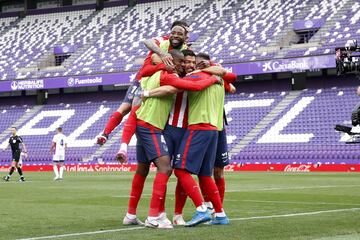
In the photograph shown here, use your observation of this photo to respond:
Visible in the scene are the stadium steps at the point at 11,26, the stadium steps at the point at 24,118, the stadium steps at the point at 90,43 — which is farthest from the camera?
the stadium steps at the point at 11,26

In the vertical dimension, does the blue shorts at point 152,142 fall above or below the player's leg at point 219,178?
above

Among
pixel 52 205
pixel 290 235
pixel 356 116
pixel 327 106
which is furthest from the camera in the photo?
pixel 327 106

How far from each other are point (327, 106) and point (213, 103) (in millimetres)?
29908

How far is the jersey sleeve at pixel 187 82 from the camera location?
29.7 feet

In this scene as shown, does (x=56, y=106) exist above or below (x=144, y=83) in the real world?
below

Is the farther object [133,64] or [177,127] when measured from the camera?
[133,64]

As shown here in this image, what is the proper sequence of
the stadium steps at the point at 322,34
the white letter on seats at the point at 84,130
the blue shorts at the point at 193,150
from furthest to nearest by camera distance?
the white letter on seats at the point at 84,130 → the stadium steps at the point at 322,34 → the blue shorts at the point at 193,150

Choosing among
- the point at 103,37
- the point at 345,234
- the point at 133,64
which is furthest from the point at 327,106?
the point at 345,234

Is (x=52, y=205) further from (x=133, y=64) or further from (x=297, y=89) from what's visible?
(x=133, y=64)

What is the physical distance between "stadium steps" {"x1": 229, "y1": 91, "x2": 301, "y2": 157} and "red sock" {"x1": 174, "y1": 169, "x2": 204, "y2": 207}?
29339mm

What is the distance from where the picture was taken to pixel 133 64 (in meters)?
45.4

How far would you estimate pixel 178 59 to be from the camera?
9422mm

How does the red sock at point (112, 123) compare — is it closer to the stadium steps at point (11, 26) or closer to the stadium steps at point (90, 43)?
the stadium steps at point (90, 43)

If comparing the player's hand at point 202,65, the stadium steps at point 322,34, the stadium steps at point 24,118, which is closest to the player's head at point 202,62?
the player's hand at point 202,65
